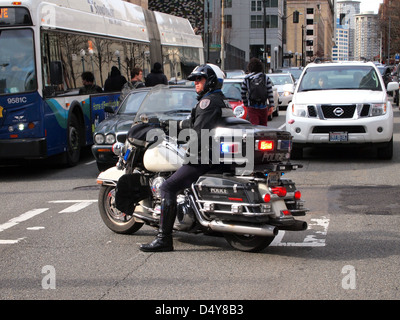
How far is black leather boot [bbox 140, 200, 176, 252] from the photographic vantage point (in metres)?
6.88

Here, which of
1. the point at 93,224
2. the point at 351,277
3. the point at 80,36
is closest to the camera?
the point at 351,277

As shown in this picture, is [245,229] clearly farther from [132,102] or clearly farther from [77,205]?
[132,102]

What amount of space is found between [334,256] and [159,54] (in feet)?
55.0

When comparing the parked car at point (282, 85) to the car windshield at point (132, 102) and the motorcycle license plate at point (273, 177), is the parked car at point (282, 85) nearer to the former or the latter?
the car windshield at point (132, 102)

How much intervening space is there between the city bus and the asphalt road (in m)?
2.36

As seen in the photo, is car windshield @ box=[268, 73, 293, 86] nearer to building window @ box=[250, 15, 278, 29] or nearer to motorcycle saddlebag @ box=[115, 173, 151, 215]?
motorcycle saddlebag @ box=[115, 173, 151, 215]

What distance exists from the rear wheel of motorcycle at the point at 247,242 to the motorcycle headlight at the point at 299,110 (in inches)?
276

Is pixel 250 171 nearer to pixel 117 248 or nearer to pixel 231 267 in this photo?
pixel 231 267

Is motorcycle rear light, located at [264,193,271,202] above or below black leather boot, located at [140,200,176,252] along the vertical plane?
above

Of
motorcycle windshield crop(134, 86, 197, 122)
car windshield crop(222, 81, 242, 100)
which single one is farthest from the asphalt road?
car windshield crop(222, 81, 242, 100)

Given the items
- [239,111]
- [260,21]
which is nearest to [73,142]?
[239,111]

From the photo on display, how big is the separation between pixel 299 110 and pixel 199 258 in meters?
7.50

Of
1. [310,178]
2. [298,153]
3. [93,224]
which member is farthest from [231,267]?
[298,153]

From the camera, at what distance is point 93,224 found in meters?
8.48
